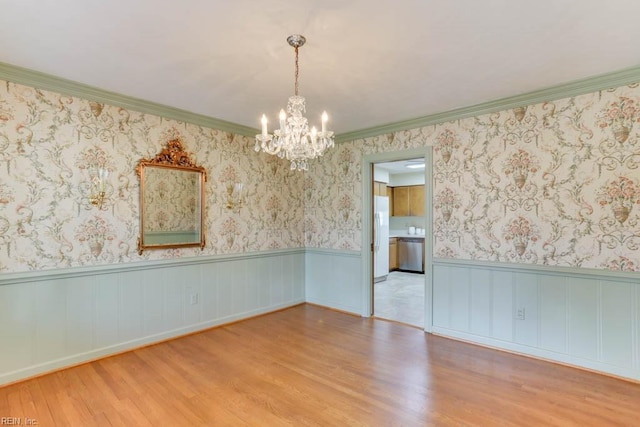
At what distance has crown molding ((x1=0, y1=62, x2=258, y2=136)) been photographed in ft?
8.45

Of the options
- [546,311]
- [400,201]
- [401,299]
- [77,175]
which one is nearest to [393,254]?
[400,201]

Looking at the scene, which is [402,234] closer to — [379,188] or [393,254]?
[393,254]

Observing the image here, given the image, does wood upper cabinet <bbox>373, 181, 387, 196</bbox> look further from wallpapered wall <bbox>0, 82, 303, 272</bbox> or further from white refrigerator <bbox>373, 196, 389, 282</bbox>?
wallpapered wall <bbox>0, 82, 303, 272</bbox>

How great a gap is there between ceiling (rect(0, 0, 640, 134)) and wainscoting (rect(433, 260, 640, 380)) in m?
1.76

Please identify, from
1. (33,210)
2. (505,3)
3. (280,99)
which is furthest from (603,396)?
(33,210)

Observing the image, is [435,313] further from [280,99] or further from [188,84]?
[188,84]

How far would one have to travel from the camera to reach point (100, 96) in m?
3.01

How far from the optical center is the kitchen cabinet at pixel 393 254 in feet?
25.7

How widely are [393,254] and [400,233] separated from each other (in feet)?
2.34

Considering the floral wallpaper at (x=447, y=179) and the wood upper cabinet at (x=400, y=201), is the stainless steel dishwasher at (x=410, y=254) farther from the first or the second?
the floral wallpaper at (x=447, y=179)

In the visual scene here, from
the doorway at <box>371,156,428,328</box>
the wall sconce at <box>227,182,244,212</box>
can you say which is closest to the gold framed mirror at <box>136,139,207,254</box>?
the wall sconce at <box>227,182,244,212</box>

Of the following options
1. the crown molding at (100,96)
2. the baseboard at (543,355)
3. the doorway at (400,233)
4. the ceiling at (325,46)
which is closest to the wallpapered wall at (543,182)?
the ceiling at (325,46)

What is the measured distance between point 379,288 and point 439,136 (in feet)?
10.9

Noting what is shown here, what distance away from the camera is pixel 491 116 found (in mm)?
3332
